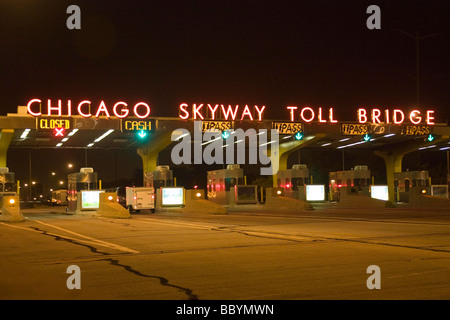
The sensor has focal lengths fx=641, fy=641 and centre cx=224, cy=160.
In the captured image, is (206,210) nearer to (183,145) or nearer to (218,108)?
(218,108)

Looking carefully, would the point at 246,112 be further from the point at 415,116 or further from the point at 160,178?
the point at 415,116

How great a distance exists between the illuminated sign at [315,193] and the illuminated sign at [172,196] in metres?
12.0

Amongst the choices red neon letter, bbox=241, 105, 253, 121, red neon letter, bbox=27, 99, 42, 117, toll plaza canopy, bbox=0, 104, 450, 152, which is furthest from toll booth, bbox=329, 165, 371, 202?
red neon letter, bbox=27, 99, 42, 117

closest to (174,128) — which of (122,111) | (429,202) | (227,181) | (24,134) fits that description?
(122,111)

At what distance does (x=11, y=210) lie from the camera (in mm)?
30344

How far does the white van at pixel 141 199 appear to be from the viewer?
42.8m

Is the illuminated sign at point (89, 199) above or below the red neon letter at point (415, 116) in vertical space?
below

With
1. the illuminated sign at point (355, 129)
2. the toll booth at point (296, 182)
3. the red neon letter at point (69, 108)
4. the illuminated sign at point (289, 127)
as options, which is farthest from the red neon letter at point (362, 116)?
the red neon letter at point (69, 108)

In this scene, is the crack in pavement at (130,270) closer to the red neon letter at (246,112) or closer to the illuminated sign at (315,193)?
the red neon letter at (246,112)

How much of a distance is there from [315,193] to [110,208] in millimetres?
22505

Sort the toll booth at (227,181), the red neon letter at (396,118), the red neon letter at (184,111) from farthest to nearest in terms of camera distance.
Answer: the toll booth at (227,181) < the red neon letter at (396,118) < the red neon letter at (184,111)

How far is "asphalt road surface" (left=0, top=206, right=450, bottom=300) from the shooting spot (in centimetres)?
854

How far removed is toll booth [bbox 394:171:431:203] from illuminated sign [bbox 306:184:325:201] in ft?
22.6
